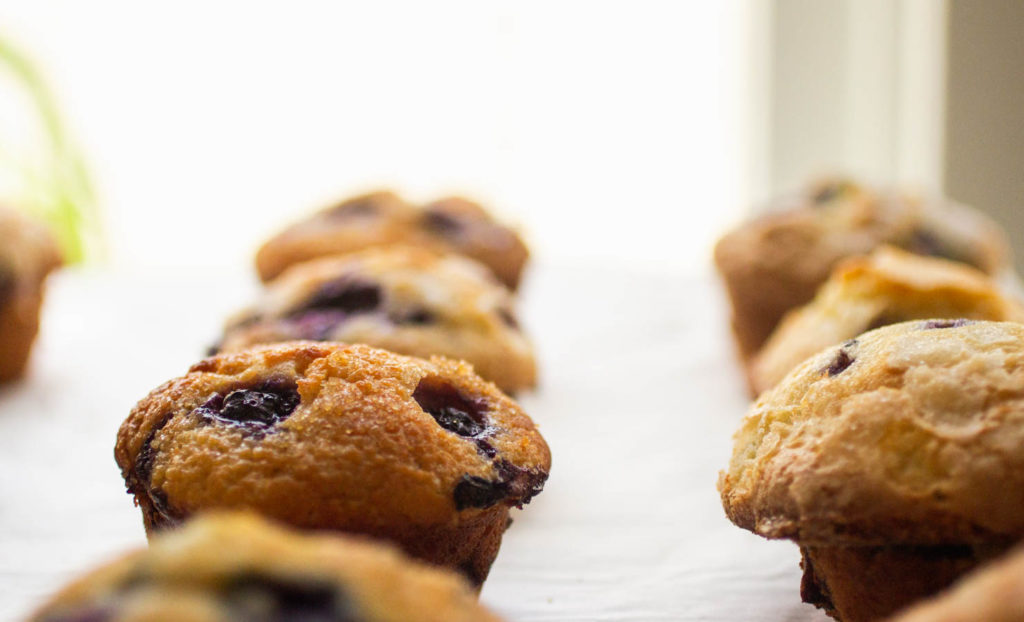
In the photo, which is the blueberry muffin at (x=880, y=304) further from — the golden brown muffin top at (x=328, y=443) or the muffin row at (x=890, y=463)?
the golden brown muffin top at (x=328, y=443)

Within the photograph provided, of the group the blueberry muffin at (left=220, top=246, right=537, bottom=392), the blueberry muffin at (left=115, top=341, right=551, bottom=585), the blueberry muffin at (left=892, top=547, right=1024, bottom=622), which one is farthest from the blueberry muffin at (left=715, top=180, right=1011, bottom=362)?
the blueberry muffin at (left=892, top=547, right=1024, bottom=622)

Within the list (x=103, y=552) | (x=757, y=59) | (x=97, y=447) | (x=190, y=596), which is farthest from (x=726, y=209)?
(x=190, y=596)

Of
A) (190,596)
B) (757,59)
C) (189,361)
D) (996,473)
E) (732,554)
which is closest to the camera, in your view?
(190,596)

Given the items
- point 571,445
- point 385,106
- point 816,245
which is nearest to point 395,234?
point 571,445

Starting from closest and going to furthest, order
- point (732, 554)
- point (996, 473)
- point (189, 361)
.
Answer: point (996, 473), point (732, 554), point (189, 361)

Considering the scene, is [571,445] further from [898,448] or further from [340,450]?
[898,448]

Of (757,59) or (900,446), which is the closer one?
(900,446)

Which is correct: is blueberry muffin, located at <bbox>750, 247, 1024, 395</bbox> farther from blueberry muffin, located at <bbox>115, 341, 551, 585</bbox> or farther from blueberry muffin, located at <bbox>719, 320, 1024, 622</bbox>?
blueberry muffin, located at <bbox>115, 341, 551, 585</bbox>

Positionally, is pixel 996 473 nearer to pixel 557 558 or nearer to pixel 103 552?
pixel 557 558
